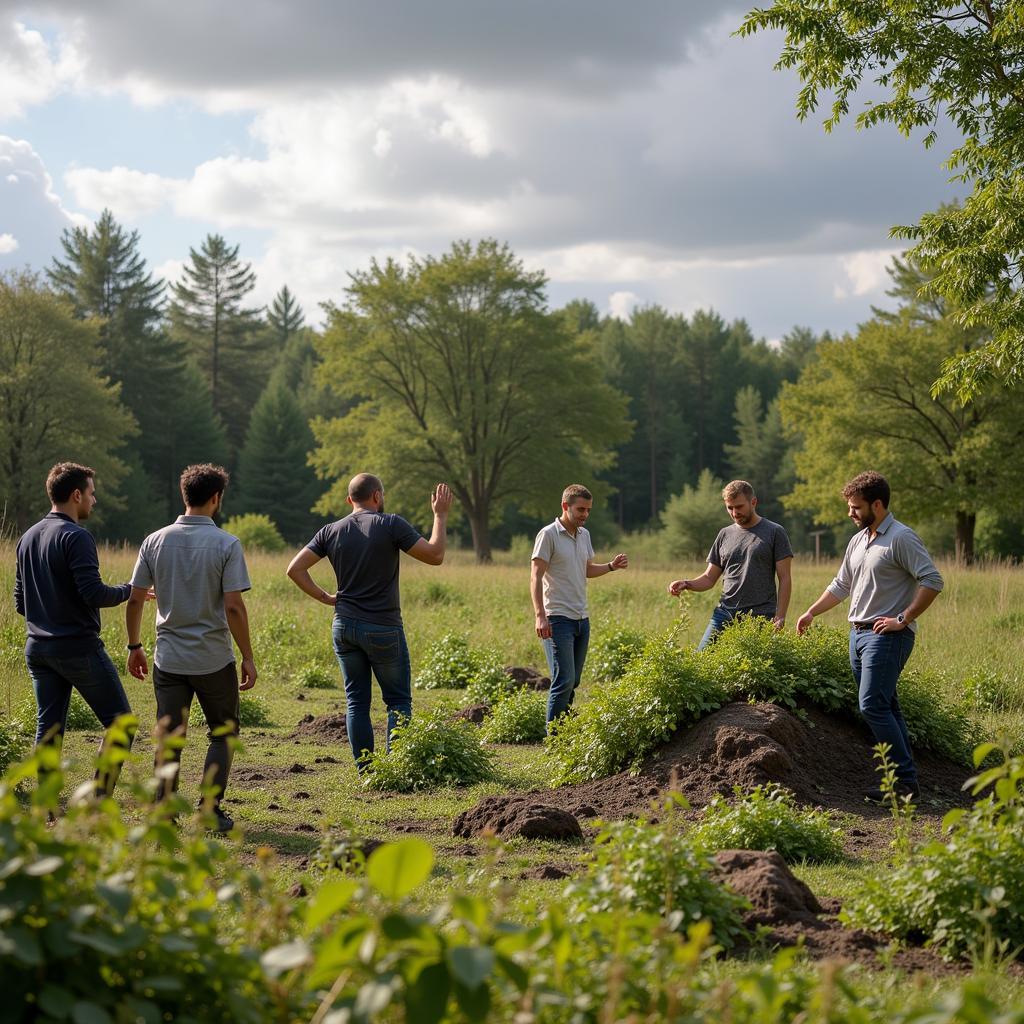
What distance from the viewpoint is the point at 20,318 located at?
46.3m

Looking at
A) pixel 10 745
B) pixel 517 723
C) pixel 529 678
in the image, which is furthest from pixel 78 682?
pixel 529 678

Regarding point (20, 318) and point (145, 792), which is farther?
point (20, 318)

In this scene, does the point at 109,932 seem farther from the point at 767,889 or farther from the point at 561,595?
the point at 561,595

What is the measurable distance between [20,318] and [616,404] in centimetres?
2493

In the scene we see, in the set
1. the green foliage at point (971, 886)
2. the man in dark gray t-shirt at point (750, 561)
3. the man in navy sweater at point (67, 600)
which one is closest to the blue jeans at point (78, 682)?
the man in navy sweater at point (67, 600)

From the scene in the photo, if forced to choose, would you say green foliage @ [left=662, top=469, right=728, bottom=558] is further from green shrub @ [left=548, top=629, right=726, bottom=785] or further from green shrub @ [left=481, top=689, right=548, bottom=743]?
green shrub @ [left=548, top=629, right=726, bottom=785]

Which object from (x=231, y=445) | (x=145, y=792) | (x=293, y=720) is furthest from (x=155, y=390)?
(x=145, y=792)

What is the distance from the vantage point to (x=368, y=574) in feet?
25.9

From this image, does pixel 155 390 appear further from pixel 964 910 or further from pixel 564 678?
pixel 964 910

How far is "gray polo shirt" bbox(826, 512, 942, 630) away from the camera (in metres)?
7.39

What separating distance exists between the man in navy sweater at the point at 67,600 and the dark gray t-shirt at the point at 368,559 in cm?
158

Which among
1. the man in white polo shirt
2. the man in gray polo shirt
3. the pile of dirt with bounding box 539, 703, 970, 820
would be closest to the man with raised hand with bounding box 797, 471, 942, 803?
the pile of dirt with bounding box 539, 703, 970, 820

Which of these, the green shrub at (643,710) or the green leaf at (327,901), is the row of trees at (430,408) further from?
the green leaf at (327,901)

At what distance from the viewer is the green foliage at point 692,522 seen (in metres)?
57.7
